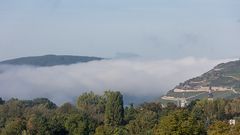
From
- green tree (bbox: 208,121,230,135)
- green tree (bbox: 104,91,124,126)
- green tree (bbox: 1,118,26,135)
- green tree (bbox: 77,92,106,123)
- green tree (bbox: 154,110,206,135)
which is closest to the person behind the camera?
green tree (bbox: 208,121,230,135)

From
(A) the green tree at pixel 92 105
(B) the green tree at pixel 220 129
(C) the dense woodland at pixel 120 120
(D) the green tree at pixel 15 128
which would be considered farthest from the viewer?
(A) the green tree at pixel 92 105

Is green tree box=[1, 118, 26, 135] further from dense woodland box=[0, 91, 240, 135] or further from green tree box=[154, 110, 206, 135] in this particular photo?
green tree box=[154, 110, 206, 135]

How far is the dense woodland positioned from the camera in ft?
169

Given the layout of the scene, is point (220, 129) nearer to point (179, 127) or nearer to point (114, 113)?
point (179, 127)

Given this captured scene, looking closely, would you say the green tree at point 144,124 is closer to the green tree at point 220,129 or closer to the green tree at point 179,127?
the green tree at point 179,127

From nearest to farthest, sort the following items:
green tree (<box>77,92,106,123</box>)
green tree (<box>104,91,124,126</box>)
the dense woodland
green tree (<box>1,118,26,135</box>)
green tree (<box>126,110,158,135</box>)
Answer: the dense woodland, green tree (<box>126,110,158,135</box>), green tree (<box>1,118,26,135</box>), green tree (<box>104,91,124,126</box>), green tree (<box>77,92,106,123</box>)

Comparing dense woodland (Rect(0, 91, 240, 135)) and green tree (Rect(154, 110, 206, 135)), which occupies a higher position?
green tree (Rect(154, 110, 206, 135))

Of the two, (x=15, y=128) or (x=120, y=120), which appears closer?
(x=15, y=128)

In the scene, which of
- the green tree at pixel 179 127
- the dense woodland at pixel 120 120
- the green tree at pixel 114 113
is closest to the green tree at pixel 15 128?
the dense woodland at pixel 120 120

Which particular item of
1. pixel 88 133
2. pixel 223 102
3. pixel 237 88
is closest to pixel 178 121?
pixel 88 133

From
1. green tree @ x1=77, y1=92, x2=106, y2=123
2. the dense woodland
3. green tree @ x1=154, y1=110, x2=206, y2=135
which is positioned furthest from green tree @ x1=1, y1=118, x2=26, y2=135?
green tree @ x1=154, y1=110, x2=206, y2=135

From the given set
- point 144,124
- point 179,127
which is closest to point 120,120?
point 144,124

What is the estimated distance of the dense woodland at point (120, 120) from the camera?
169 ft

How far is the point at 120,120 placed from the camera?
8556 cm
